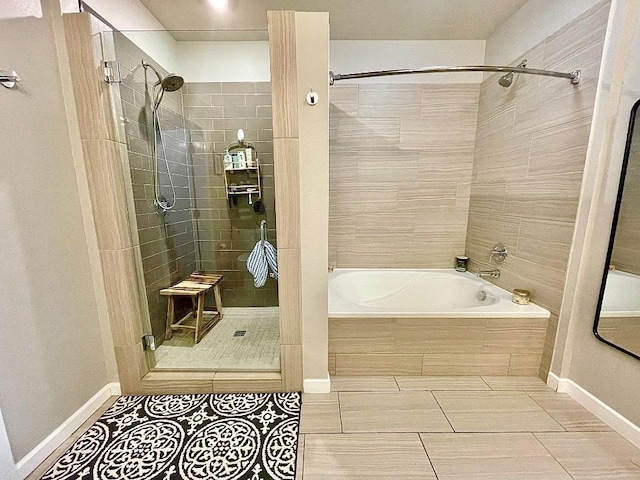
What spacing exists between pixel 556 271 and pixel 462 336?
27.1 inches

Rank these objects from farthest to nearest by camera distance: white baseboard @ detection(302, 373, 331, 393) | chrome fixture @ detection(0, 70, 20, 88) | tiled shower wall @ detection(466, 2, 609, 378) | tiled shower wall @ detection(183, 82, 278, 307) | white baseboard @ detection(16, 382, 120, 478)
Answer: tiled shower wall @ detection(183, 82, 278, 307) → white baseboard @ detection(302, 373, 331, 393) → tiled shower wall @ detection(466, 2, 609, 378) → white baseboard @ detection(16, 382, 120, 478) → chrome fixture @ detection(0, 70, 20, 88)

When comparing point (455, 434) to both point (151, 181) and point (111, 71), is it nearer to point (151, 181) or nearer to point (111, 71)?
point (151, 181)

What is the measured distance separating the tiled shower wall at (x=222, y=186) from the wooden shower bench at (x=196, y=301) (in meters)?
0.10

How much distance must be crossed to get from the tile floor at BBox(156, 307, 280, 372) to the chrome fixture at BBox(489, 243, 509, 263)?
70.4 inches

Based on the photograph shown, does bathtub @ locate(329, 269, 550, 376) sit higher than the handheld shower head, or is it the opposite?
the handheld shower head

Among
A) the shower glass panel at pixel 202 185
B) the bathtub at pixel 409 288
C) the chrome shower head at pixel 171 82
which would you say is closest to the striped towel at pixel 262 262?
the shower glass panel at pixel 202 185

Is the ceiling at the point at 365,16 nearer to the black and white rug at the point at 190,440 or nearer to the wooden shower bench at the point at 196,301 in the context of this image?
the wooden shower bench at the point at 196,301

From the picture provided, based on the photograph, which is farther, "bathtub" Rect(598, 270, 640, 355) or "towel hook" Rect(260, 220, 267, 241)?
"towel hook" Rect(260, 220, 267, 241)

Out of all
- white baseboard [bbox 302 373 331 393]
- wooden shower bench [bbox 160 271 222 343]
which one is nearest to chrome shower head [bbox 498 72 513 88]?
white baseboard [bbox 302 373 331 393]

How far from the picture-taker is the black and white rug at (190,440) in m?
1.12

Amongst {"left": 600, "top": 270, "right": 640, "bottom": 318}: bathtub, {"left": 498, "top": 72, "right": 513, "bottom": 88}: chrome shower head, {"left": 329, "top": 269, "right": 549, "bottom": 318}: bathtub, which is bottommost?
{"left": 329, "top": 269, "right": 549, "bottom": 318}: bathtub

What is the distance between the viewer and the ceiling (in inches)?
70.9

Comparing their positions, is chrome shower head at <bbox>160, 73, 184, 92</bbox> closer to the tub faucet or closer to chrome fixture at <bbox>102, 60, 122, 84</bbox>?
chrome fixture at <bbox>102, 60, 122, 84</bbox>

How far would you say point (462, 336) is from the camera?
5.42 ft
